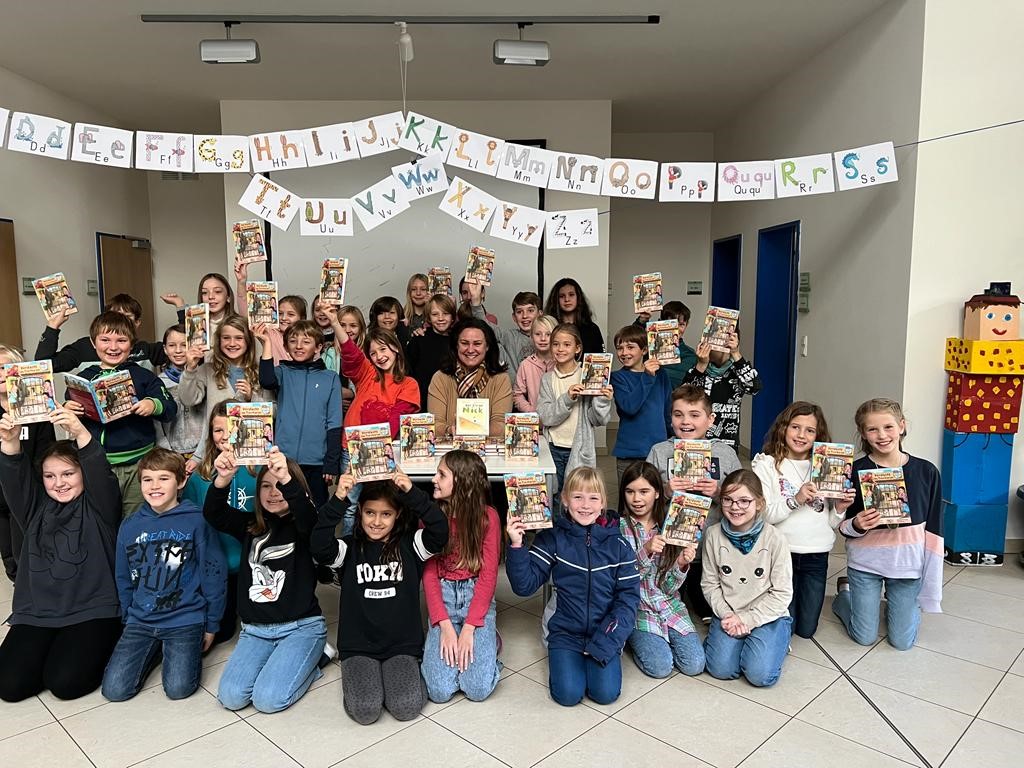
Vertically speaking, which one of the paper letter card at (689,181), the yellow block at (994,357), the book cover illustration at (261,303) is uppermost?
the paper letter card at (689,181)

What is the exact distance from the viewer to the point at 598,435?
597 cm

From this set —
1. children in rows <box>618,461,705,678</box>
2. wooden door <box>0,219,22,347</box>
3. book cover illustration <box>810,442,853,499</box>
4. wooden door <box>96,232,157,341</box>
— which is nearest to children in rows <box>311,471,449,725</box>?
children in rows <box>618,461,705,678</box>

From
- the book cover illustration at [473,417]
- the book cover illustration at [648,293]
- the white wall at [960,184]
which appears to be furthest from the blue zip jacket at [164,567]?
the white wall at [960,184]

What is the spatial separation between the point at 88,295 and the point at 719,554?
544cm

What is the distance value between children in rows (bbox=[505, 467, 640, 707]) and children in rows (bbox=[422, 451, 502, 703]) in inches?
5.8

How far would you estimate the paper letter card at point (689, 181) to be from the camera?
3.21 metres

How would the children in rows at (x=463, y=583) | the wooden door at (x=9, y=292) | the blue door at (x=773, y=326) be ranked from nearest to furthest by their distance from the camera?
the children in rows at (x=463, y=583) < the wooden door at (x=9, y=292) < the blue door at (x=773, y=326)

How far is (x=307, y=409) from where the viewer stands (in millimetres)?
3141

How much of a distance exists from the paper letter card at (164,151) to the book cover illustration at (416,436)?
1377 millimetres

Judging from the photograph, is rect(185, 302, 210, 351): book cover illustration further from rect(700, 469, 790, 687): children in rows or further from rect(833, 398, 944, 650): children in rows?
rect(833, 398, 944, 650): children in rows

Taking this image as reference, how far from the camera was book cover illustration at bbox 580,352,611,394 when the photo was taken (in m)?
3.08

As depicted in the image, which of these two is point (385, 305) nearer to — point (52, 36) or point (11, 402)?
point (11, 402)

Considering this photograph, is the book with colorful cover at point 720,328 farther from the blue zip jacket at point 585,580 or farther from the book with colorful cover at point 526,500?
the book with colorful cover at point 526,500

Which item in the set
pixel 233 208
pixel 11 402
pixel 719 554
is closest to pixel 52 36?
pixel 233 208
